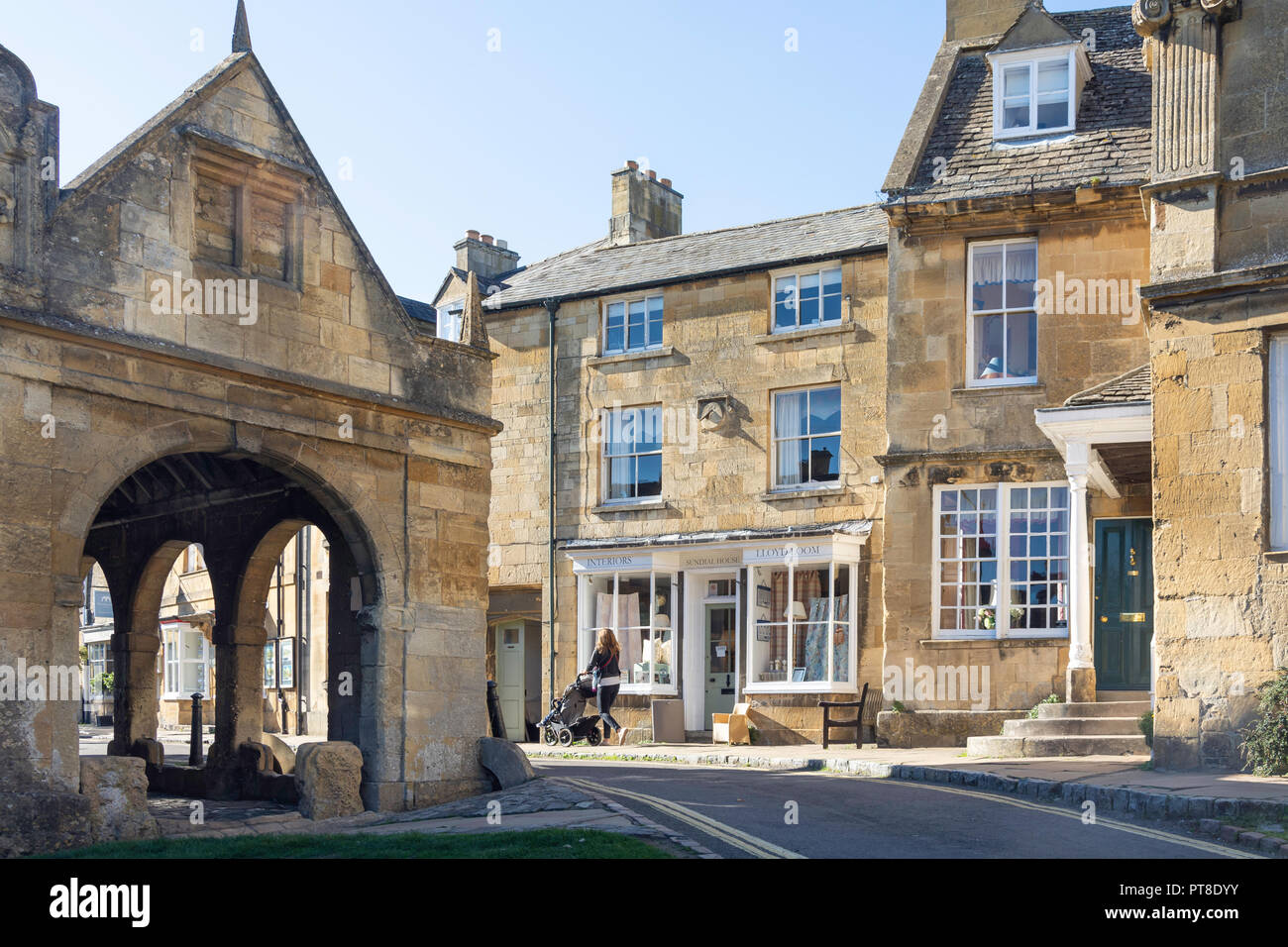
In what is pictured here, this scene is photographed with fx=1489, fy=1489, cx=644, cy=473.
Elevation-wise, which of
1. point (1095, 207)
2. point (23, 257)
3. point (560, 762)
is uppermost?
point (1095, 207)

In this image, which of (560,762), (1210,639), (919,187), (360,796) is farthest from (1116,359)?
(360,796)

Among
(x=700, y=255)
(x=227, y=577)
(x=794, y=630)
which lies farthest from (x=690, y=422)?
(x=227, y=577)

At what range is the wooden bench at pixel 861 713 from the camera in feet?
68.2

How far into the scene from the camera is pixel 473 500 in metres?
15.2

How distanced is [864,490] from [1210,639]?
31.4 feet

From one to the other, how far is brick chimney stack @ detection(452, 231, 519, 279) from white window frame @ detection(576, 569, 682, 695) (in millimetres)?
8294

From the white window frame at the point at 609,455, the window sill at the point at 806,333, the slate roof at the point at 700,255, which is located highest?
the slate roof at the point at 700,255

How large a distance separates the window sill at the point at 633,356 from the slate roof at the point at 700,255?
116 centimetres

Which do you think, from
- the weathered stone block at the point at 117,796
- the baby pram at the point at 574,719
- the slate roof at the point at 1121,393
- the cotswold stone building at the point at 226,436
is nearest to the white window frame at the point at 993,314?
the slate roof at the point at 1121,393

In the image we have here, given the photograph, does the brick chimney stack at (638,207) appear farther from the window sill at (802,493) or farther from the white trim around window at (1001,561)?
the white trim around window at (1001,561)

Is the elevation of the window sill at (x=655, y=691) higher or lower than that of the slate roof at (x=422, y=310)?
lower

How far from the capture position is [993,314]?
21219 mm

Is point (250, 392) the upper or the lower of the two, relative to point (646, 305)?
lower
